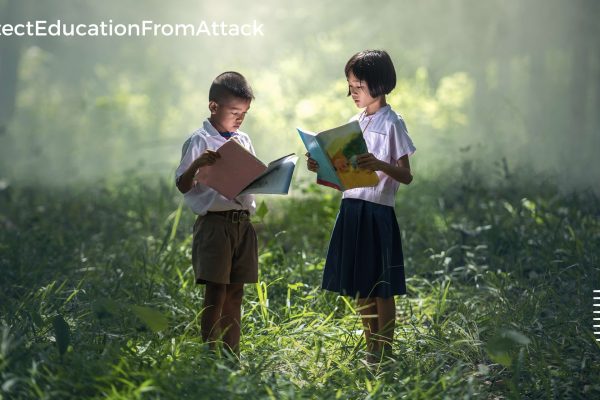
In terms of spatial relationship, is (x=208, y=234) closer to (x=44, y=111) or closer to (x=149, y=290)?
(x=149, y=290)

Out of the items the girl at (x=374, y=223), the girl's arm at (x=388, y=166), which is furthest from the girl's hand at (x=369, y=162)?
the girl at (x=374, y=223)

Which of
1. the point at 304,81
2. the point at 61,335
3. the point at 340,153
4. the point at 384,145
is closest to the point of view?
the point at 61,335

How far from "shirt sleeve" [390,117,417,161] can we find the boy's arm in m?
0.72

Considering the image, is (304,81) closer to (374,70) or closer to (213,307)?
(374,70)

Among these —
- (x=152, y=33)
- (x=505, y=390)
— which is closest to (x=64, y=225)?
(x=505, y=390)

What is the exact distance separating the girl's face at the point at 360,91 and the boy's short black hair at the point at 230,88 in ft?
1.37

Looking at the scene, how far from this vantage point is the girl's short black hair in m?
3.56

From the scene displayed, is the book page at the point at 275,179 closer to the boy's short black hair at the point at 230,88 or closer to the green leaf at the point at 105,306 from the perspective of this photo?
the boy's short black hair at the point at 230,88

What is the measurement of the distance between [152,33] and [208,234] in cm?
906

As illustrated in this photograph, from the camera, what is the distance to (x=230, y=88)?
3506 millimetres

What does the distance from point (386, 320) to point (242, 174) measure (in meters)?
0.89

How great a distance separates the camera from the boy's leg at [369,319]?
363cm

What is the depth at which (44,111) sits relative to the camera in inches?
498

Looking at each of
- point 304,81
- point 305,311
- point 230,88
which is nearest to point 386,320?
point 305,311
